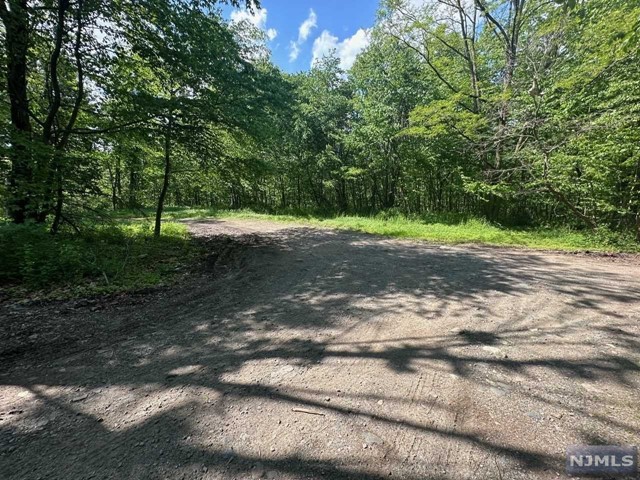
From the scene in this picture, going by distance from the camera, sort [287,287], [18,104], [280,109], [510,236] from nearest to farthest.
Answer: [287,287] → [18,104] → [280,109] → [510,236]

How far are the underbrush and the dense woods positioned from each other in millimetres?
492

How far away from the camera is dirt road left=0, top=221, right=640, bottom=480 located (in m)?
1.58

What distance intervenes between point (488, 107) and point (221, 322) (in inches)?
476

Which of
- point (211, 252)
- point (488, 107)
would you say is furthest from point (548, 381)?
point (488, 107)

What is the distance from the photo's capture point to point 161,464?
5.09ft

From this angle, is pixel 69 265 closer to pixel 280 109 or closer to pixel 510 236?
pixel 280 109

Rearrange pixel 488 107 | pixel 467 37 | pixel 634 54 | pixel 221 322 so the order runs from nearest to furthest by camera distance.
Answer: pixel 221 322 → pixel 634 54 → pixel 488 107 → pixel 467 37

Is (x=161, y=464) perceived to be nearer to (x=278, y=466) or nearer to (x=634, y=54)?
(x=278, y=466)

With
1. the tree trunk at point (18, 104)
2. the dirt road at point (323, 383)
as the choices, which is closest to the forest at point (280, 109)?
the tree trunk at point (18, 104)

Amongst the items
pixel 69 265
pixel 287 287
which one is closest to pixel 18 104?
pixel 69 265

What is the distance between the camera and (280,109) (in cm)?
736

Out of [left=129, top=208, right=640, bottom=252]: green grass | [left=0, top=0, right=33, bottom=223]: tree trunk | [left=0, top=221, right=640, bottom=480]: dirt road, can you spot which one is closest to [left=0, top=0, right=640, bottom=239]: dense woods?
[left=0, top=0, right=33, bottom=223]: tree trunk

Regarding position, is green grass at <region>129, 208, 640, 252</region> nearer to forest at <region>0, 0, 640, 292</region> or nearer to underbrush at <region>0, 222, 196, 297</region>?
forest at <region>0, 0, 640, 292</region>

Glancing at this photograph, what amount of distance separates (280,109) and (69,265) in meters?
5.54
